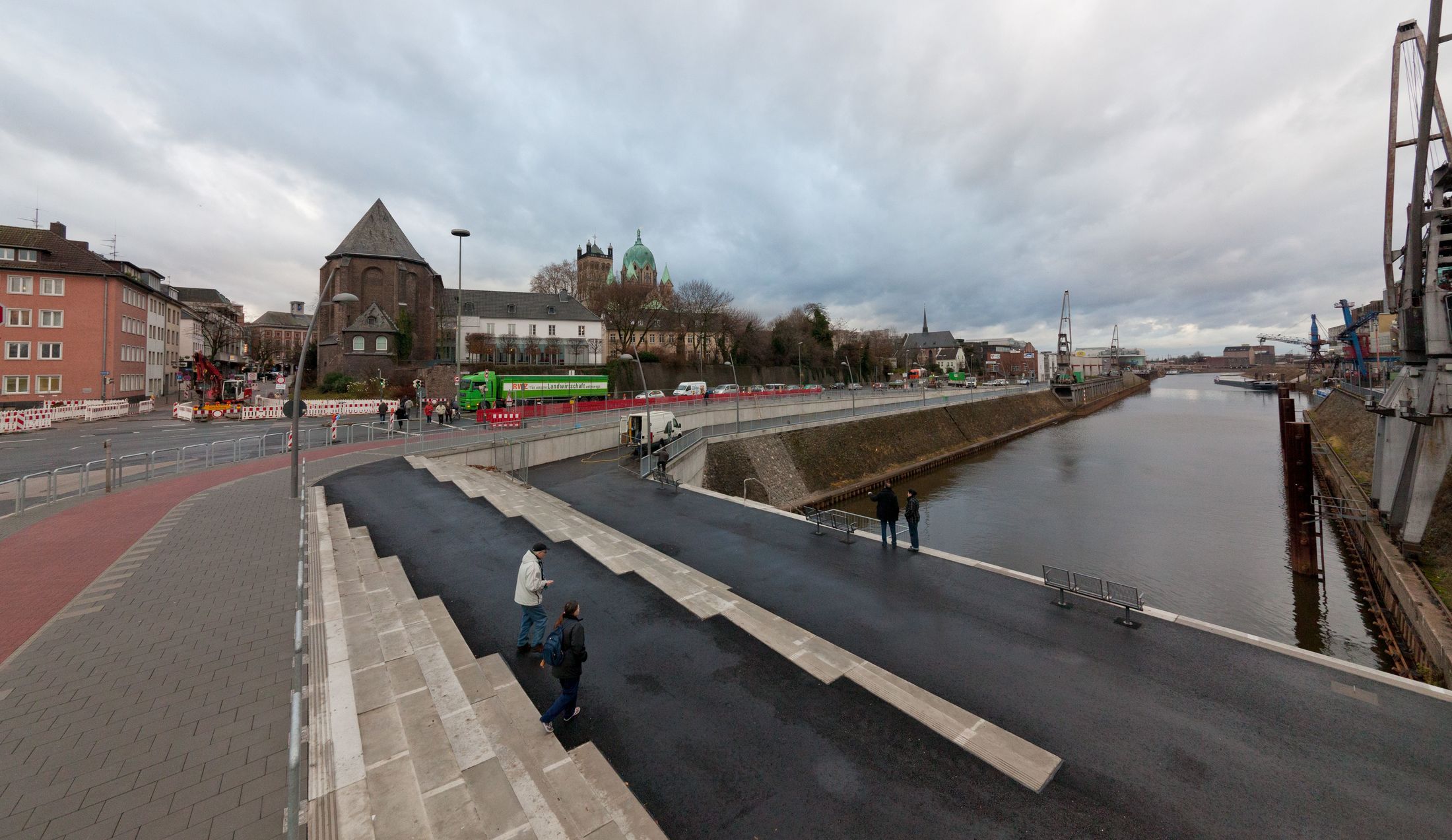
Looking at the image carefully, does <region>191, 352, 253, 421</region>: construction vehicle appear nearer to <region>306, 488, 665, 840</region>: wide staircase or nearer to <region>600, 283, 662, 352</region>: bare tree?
<region>600, 283, 662, 352</region>: bare tree

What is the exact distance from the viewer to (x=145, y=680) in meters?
A: 6.19

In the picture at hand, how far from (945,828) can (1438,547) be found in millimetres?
23007

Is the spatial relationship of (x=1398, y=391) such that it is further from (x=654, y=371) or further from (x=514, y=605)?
(x=654, y=371)

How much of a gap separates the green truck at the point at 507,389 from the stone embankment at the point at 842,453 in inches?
808

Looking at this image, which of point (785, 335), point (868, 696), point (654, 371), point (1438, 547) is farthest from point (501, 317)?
point (1438, 547)

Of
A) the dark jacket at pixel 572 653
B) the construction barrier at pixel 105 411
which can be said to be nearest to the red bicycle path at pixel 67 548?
the dark jacket at pixel 572 653

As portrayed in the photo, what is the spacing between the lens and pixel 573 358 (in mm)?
68000

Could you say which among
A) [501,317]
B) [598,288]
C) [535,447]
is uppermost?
[598,288]

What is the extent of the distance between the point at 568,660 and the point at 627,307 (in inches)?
2349

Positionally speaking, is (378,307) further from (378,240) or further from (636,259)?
(636,259)

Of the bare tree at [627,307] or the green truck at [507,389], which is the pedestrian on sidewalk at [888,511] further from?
the bare tree at [627,307]

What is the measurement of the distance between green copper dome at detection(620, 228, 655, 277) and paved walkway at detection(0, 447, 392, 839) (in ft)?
371

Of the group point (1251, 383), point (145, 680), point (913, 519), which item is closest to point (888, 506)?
point (913, 519)

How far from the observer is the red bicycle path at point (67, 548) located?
7828mm
